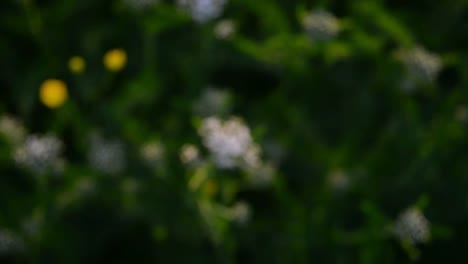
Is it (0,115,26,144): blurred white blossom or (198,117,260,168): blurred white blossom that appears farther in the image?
(0,115,26,144): blurred white blossom

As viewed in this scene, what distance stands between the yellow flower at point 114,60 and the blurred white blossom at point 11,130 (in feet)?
0.86

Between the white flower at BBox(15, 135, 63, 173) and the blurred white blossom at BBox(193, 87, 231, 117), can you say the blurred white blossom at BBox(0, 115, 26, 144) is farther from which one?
the blurred white blossom at BBox(193, 87, 231, 117)

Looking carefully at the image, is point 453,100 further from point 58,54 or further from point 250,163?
point 58,54

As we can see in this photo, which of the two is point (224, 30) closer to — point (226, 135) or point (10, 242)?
point (226, 135)

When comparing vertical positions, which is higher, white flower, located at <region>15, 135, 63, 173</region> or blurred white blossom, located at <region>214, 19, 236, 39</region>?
blurred white blossom, located at <region>214, 19, 236, 39</region>

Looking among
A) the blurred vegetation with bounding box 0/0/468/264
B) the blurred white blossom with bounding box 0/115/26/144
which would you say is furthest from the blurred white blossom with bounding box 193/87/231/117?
the blurred white blossom with bounding box 0/115/26/144

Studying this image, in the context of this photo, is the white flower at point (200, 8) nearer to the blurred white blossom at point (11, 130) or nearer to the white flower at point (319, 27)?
the white flower at point (319, 27)

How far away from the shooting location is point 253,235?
5.88 feet

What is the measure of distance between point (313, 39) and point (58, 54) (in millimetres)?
619

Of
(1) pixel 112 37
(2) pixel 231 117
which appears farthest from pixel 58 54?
(2) pixel 231 117

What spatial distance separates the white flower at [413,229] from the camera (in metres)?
1.54

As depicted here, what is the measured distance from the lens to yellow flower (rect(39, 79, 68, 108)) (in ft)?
5.77

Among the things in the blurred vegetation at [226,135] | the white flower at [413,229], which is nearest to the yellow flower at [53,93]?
the blurred vegetation at [226,135]

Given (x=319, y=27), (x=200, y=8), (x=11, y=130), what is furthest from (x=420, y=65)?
(x=11, y=130)
